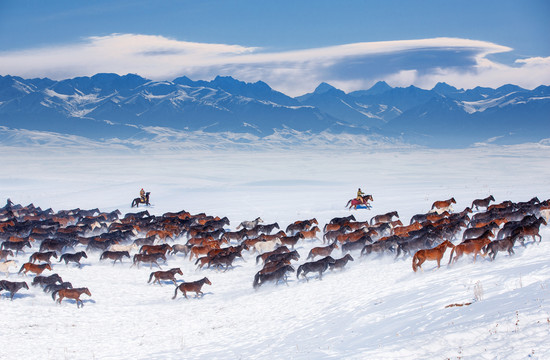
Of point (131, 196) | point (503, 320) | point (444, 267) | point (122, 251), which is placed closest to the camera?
point (503, 320)

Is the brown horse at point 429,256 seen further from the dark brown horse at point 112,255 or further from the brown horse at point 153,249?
the dark brown horse at point 112,255

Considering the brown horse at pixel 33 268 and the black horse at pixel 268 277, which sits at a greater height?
the brown horse at pixel 33 268

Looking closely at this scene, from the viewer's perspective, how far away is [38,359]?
35.5 ft

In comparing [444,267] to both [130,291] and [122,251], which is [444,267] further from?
[122,251]

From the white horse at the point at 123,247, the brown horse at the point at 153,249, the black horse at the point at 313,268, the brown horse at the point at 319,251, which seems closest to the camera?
the black horse at the point at 313,268

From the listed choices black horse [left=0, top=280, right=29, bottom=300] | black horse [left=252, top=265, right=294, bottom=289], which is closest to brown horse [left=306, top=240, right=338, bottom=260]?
black horse [left=252, top=265, right=294, bottom=289]

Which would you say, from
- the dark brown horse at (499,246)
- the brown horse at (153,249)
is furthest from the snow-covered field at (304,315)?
the brown horse at (153,249)

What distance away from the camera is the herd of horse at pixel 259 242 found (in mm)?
15086

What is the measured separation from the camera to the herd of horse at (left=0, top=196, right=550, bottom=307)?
1509 cm

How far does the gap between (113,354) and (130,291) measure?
553 centimetres

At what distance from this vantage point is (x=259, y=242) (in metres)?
20.9

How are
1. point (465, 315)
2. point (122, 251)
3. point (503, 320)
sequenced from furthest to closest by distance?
point (122, 251)
point (465, 315)
point (503, 320)

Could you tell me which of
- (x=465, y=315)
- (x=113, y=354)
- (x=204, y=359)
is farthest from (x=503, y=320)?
(x=113, y=354)

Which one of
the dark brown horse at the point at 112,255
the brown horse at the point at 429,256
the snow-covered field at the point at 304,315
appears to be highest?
the dark brown horse at the point at 112,255
